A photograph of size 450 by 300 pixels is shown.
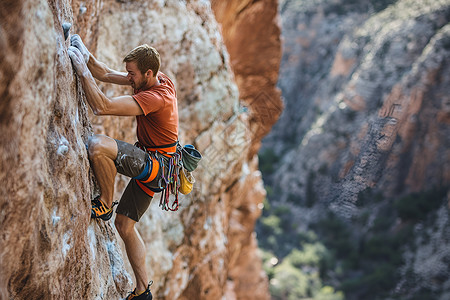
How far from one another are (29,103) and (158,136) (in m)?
Result: 1.36

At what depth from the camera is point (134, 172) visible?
3.26 meters

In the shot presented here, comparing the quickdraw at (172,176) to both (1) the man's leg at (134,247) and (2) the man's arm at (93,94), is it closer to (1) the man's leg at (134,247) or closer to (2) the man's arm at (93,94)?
(1) the man's leg at (134,247)

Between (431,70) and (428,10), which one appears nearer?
(431,70)

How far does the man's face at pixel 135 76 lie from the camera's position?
124 inches

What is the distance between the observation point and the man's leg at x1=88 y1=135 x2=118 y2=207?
3.12 m

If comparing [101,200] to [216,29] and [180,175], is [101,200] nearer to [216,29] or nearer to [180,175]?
[180,175]

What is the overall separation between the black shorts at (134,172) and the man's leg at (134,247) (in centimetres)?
7

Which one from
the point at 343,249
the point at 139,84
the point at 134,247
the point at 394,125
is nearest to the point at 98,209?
the point at 134,247

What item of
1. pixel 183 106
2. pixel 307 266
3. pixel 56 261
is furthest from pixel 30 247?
pixel 307 266

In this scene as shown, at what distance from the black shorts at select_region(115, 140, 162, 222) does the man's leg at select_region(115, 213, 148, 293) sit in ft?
0.24

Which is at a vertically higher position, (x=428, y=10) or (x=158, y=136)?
(x=428, y=10)

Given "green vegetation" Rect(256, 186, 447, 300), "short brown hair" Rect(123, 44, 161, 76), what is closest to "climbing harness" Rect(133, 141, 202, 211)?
"short brown hair" Rect(123, 44, 161, 76)

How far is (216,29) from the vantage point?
699 centimetres

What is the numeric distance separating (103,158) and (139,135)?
0.47 m
